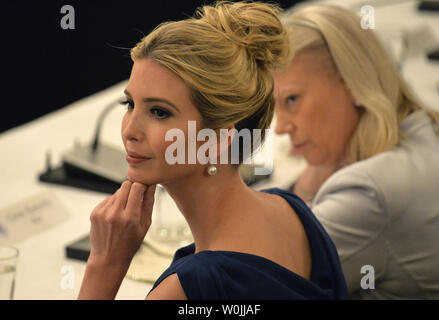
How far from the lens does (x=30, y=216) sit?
2.30 metres

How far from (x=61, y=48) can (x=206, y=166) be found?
74.7 inches

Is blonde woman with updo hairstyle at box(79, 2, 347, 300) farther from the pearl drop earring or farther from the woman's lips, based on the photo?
the woman's lips

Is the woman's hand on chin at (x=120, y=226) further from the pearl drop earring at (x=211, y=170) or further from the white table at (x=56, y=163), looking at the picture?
the white table at (x=56, y=163)

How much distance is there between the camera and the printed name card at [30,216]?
2.23 meters

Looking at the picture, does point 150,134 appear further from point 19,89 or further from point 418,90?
point 418,90

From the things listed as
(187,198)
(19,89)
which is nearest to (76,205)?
(19,89)

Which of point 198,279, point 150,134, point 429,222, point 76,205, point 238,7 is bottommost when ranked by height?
point 76,205

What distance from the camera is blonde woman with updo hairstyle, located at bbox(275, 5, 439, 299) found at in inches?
72.0

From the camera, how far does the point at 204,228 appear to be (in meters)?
1.33

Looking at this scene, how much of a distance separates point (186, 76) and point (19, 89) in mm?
2078

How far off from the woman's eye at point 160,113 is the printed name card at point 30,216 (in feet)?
3.46

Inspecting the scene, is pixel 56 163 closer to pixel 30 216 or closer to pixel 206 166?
pixel 30 216

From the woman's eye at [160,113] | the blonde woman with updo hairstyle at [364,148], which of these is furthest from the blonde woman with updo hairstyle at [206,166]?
the blonde woman with updo hairstyle at [364,148]

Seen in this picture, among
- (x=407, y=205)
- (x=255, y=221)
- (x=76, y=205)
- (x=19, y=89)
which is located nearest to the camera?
(x=255, y=221)
